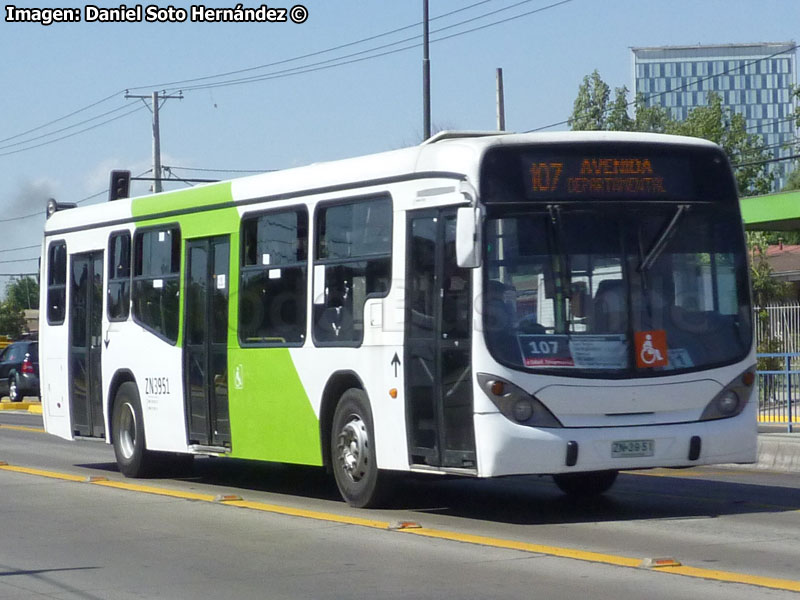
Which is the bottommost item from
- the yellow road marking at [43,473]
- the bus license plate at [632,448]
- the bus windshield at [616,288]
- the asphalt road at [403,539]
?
the yellow road marking at [43,473]

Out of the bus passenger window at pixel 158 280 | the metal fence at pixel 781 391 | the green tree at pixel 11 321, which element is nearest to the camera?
the bus passenger window at pixel 158 280

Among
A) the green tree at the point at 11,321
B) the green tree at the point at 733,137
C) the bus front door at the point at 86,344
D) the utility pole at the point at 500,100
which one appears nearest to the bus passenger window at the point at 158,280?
the bus front door at the point at 86,344

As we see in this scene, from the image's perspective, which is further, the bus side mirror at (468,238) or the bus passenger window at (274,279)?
the bus passenger window at (274,279)

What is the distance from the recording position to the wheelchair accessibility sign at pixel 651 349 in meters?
11.3

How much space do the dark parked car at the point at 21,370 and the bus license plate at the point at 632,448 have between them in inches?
1273

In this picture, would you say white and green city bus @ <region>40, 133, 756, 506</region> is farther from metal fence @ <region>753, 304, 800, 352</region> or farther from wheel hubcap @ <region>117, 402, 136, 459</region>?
metal fence @ <region>753, 304, 800, 352</region>

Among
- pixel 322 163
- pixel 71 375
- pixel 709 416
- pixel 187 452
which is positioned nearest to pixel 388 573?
pixel 709 416

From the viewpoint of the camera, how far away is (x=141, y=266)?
647 inches

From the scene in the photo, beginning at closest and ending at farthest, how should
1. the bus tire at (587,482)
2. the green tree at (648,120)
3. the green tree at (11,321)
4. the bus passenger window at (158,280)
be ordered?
the bus tire at (587,482) < the bus passenger window at (158,280) < the green tree at (648,120) < the green tree at (11,321)

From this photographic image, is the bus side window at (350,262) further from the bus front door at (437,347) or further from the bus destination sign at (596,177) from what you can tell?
the bus destination sign at (596,177)

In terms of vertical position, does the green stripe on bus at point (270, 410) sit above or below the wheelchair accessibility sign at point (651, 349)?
below

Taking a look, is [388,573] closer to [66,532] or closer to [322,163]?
[66,532]

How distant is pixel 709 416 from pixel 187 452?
6.05 meters

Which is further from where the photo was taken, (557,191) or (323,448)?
(323,448)
